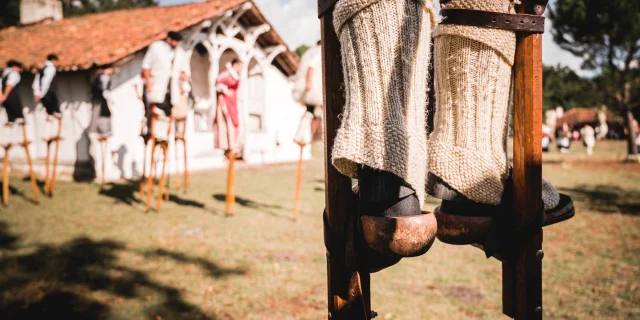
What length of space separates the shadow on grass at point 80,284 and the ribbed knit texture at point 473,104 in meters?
2.29

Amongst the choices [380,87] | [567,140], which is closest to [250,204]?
[380,87]

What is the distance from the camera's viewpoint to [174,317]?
110 inches

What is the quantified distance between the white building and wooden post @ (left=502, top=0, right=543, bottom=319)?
677cm

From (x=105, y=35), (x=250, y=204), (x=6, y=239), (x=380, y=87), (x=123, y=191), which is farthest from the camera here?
(x=105, y=35)

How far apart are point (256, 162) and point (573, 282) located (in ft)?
42.9

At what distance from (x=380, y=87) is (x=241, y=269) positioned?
327cm

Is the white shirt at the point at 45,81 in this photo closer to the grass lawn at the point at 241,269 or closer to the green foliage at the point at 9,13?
the grass lawn at the point at 241,269

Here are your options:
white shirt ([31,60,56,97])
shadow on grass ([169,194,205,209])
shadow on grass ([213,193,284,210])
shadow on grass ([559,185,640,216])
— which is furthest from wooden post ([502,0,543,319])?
white shirt ([31,60,56,97])

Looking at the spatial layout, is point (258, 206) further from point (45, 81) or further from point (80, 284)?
point (45, 81)

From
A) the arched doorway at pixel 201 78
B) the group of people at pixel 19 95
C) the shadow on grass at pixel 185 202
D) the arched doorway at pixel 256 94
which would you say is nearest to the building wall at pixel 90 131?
the arched doorway at pixel 201 78

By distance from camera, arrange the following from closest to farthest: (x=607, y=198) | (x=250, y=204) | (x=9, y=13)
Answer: (x=250, y=204) < (x=607, y=198) < (x=9, y=13)

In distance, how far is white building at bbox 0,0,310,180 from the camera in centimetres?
1116

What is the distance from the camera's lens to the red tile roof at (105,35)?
11.2 metres

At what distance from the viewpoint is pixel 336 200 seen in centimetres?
94
